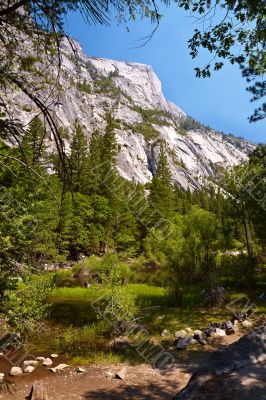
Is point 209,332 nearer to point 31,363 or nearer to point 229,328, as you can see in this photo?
point 229,328

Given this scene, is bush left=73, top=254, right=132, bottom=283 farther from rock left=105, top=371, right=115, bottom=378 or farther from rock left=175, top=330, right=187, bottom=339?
rock left=105, top=371, right=115, bottom=378

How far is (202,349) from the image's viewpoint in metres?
12.4

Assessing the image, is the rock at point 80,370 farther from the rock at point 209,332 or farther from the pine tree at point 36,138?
the pine tree at point 36,138

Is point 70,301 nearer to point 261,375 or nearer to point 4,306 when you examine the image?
point 4,306

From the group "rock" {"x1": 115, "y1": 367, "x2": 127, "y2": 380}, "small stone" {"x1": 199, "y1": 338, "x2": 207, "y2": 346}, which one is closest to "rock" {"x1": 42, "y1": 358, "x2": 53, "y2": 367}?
"rock" {"x1": 115, "y1": 367, "x2": 127, "y2": 380}

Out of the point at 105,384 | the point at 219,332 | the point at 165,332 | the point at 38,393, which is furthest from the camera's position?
the point at 165,332

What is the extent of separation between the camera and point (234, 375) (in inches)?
165

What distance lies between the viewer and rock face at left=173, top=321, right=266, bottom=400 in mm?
3889

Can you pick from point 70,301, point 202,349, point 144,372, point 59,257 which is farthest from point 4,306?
point 59,257

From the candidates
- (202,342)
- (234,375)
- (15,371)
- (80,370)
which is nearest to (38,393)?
(80,370)

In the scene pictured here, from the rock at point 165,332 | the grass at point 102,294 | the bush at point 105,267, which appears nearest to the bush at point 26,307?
the rock at point 165,332

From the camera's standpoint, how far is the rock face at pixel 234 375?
3.89 metres

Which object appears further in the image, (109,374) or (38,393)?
(109,374)

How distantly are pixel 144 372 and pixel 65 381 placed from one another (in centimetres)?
252
